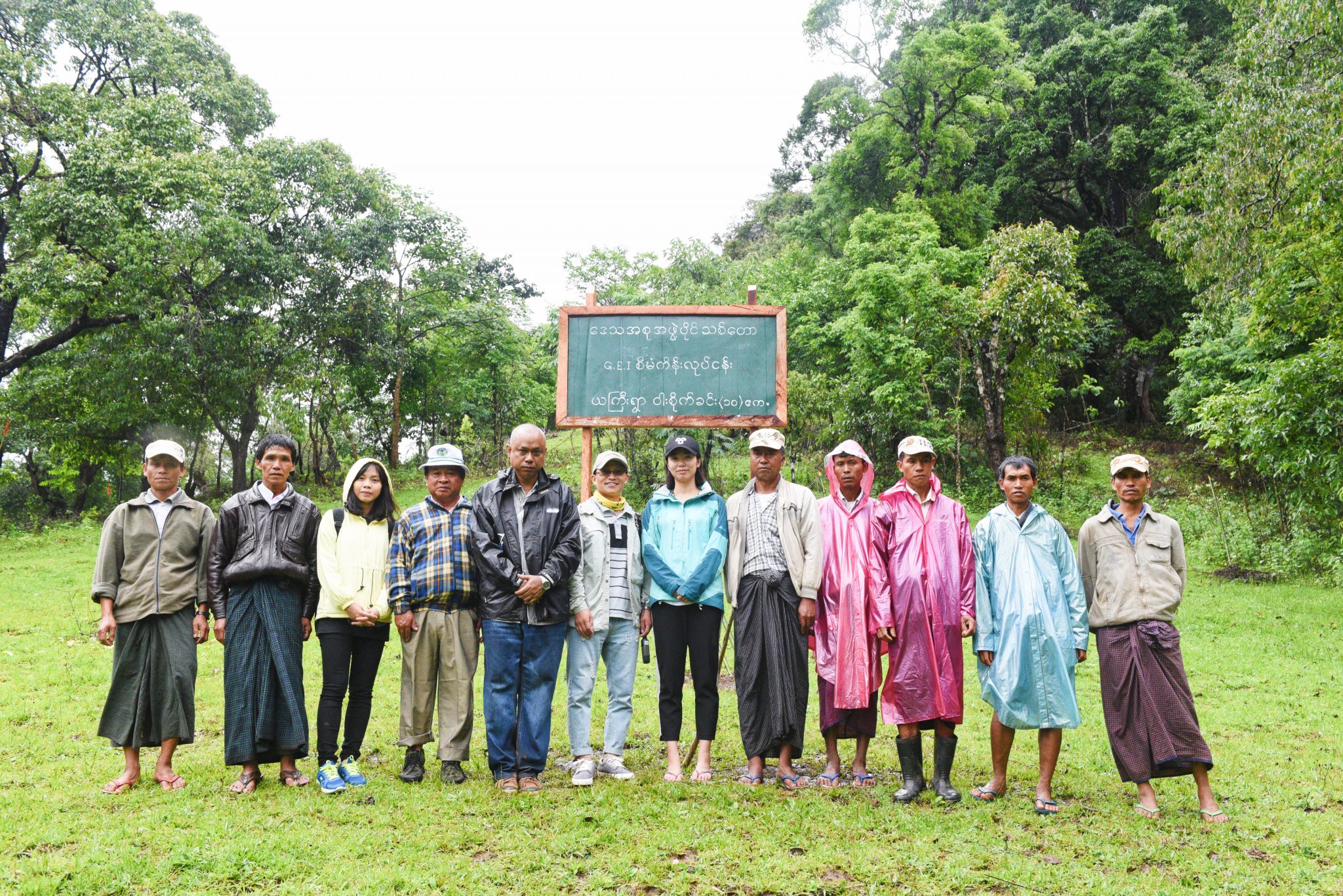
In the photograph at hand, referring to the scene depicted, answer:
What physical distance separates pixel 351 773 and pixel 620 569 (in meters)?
1.88

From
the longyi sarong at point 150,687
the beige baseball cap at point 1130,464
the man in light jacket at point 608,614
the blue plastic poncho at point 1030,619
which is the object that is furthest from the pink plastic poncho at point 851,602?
the longyi sarong at point 150,687

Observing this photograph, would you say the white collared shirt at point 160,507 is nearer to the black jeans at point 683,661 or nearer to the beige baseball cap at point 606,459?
the beige baseball cap at point 606,459

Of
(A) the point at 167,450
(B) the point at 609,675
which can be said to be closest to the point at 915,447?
(B) the point at 609,675

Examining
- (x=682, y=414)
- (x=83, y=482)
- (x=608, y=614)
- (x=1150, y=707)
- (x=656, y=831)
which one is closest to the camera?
(x=656, y=831)

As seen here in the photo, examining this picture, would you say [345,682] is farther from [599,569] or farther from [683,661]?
[683,661]

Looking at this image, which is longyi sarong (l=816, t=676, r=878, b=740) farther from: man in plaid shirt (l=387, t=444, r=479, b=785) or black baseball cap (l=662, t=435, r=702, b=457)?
man in plaid shirt (l=387, t=444, r=479, b=785)

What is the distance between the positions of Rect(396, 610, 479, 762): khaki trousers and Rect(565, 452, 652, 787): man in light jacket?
0.61 meters

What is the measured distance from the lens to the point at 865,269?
57.5ft

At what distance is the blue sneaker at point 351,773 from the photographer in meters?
4.86

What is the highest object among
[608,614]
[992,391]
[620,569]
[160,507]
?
[992,391]

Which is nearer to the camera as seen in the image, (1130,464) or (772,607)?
(1130,464)

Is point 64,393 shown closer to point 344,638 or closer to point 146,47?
point 146,47

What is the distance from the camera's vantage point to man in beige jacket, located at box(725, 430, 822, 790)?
16.5ft

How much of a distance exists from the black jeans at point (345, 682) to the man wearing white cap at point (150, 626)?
70 centimetres
